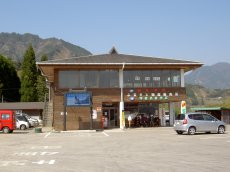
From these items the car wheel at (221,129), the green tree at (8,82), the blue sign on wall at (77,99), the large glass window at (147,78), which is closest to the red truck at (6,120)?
the blue sign on wall at (77,99)

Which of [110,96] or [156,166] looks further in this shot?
[110,96]

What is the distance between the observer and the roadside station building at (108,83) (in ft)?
144

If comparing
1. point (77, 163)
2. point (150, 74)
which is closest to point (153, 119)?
point (150, 74)

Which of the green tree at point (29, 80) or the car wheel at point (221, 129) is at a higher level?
the green tree at point (29, 80)

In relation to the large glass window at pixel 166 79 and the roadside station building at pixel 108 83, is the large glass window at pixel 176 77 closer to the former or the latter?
the roadside station building at pixel 108 83

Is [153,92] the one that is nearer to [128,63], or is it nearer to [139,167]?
[128,63]

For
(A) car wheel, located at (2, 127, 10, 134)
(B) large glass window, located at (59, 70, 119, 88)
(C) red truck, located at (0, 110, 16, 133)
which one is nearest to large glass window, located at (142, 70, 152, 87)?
(B) large glass window, located at (59, 70, 119, 88)

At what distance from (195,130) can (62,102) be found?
53.5 ft

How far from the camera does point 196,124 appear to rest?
104 feet

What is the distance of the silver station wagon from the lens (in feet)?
103

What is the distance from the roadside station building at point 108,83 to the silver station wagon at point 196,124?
12.9 metres

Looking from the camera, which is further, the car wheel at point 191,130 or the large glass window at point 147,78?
the large glass window at point 147,78

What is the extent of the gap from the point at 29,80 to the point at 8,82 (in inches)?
211

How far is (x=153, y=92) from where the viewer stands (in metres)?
45.0
